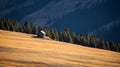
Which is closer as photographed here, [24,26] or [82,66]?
[82,66]

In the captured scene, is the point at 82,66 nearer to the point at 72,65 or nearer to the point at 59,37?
the point at 72,65

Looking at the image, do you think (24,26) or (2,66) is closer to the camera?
(2,66)

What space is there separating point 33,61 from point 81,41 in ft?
288

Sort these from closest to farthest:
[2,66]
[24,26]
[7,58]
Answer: [2,66]
[7,58]
[24,26]

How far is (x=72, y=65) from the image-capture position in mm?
29344

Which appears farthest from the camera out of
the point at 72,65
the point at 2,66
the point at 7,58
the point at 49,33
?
the point at 49,33

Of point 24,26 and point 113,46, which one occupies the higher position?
point 24,26

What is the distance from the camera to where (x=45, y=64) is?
27344mm

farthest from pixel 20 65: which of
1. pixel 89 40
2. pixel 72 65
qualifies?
pixel 89 40

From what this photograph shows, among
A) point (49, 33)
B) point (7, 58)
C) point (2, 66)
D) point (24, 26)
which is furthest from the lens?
point (24, 26)

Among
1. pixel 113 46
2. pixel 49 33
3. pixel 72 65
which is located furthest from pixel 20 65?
pixel 113 46

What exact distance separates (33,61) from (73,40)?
292 ft

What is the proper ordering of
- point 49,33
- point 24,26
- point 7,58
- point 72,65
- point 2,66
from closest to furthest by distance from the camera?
point 2,66, point 7,58, point 72,65, point 49,33, point 24,26

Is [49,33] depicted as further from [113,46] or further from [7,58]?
[7,58]
